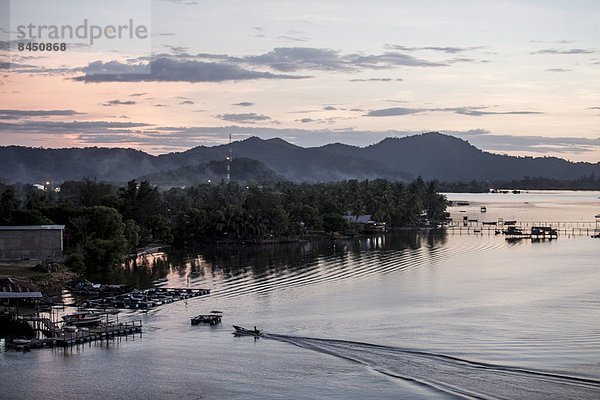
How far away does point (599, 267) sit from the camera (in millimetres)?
54719

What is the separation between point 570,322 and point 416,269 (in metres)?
21.2

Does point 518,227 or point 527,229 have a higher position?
point 518,227

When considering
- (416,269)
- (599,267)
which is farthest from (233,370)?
(599,267)

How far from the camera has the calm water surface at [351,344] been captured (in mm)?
24703

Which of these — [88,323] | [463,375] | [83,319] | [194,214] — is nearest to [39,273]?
[83,319]

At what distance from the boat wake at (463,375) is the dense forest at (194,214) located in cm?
2702

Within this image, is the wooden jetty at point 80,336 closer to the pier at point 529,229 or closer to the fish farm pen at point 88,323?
the fish farm pen at point 88,323

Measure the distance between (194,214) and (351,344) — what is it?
4628cm

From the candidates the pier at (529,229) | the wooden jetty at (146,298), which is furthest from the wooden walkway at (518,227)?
the wooden jetty at (146,298)

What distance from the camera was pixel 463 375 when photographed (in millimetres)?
25469

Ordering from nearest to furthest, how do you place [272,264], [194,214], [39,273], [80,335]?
[80,335] → [39,273] → [272,264] → [194,214]

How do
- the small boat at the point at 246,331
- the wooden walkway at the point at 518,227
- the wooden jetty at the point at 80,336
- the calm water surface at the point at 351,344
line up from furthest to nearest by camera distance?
the wooden walkway at the point at 518,227 < the small boat at the point at 246,331 < the wooden jetty at the point at 80,336 < the calm water surface at the point at 351,344

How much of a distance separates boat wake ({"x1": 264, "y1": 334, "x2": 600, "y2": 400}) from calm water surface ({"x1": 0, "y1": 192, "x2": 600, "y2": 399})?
0.06 metres

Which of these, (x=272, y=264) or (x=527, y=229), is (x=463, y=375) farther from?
(x=527, y=229)
